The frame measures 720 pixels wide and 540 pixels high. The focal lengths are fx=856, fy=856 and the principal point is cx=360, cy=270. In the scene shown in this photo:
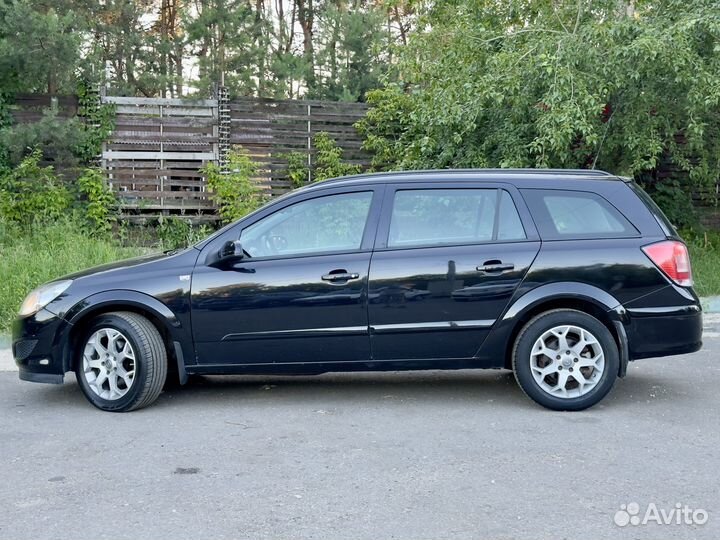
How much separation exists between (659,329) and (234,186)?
8.08 m

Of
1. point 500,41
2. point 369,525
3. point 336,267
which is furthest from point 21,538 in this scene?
point 500,41

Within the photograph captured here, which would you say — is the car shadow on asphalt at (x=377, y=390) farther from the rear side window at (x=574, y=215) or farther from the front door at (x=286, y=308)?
the rear side window at (x=574, y=215)

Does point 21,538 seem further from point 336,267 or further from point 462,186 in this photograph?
point 462,186

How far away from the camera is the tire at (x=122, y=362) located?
19.3 ft

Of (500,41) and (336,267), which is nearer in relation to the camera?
(336,267)

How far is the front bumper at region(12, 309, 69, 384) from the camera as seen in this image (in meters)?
6.00

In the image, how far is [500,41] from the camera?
11203 millimetres

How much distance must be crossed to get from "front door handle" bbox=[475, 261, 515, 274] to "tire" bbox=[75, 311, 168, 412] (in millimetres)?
2285

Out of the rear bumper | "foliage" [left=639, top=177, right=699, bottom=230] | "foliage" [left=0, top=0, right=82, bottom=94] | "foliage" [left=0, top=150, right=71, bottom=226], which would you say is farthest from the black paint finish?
"foliage" [left=639, top=177, right=699, bottom=230]

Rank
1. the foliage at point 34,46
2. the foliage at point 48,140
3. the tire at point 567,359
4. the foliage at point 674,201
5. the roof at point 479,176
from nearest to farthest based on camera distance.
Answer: the tire at point 567,359, the roof at point 479,176, the foliage at point 34,46, the foliage at point 48,140, the foliage at point 674,201

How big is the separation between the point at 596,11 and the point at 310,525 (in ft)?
29.4

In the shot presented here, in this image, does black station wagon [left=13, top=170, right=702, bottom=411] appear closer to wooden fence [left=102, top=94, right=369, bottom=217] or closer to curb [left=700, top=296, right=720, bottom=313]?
curb [left=700, top=296, right=720, bottom=313]

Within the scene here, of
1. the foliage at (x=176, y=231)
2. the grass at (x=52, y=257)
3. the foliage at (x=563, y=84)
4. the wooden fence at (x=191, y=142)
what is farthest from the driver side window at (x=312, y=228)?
the wooden fence at (x=191, y=142)

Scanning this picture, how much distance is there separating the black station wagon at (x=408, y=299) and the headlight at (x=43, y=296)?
0.05 ft
